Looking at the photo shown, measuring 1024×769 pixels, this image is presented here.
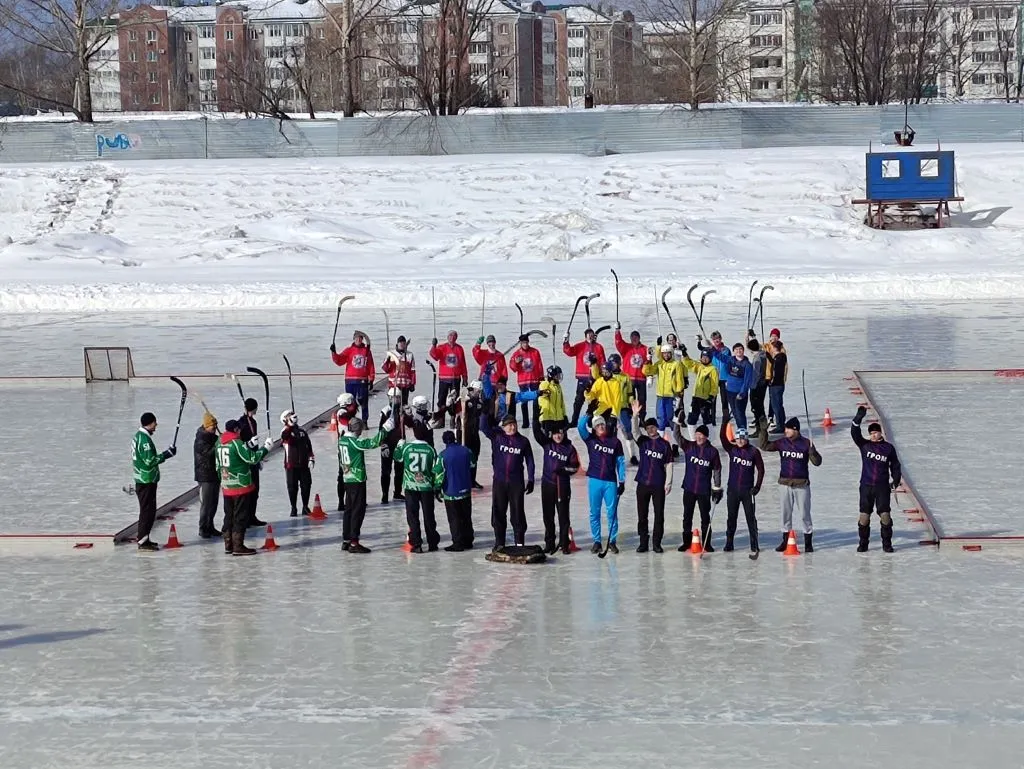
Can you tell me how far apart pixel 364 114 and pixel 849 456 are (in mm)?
45347

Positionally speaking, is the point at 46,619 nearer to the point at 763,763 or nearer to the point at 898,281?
the point at 763,763

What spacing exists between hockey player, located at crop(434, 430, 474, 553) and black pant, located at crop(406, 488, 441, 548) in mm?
141

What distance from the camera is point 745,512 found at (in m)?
13.6

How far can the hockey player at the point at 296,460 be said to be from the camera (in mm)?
15555

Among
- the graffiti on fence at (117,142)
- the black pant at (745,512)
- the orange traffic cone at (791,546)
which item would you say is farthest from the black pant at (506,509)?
the graffiti on fence at (117,142)

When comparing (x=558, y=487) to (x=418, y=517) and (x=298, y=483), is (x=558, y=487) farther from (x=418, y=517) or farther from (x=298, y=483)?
(x=298, y=483)

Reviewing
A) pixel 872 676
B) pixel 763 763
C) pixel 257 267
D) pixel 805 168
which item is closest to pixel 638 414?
pixel 872 676

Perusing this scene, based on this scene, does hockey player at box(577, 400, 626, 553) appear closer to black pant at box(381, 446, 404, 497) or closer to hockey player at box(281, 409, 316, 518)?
black pant at box(381, 446, 404, 497)

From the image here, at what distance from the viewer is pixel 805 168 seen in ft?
166

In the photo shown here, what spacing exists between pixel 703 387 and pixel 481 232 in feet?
91.6

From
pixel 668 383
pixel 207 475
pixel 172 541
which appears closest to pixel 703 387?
pixel 668 383

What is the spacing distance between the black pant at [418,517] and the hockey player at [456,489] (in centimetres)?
14

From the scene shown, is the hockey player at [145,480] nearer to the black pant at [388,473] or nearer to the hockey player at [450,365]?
the black pant at [388,473]

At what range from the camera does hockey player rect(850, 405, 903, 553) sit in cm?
1343
